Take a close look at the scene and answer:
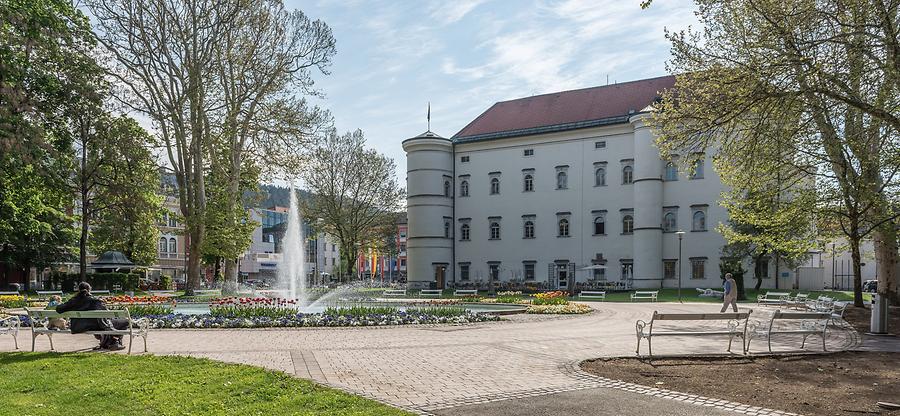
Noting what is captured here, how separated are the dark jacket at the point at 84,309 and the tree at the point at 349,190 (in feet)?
148

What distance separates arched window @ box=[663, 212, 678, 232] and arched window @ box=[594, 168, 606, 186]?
5581 millimetres

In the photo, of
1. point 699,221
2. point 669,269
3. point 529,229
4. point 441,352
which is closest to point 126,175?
point 441,352

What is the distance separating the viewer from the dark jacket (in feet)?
39.6

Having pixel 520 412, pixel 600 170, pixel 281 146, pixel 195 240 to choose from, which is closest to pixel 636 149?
pixel 600 170

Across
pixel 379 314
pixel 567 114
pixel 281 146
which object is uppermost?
pixel 567 114

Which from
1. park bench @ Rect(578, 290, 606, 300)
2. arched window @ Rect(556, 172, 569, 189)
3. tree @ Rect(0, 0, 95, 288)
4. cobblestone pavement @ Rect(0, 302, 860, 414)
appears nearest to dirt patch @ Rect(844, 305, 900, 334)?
cobblestone pavement @ Rect(0, 302, 860, 414)

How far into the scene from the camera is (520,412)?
24.0 ft

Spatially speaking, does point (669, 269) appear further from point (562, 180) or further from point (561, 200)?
point (562, 180)

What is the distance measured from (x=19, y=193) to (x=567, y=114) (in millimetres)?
40524

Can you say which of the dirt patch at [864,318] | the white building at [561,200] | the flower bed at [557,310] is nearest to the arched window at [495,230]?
the white building at [561,200]

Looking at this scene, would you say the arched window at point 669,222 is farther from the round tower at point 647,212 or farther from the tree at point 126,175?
the tree at point 126,175

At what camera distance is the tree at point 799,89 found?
44.4 feet

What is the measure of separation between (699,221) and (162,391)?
159 feet

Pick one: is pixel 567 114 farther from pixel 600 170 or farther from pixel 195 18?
pixel 195 18
